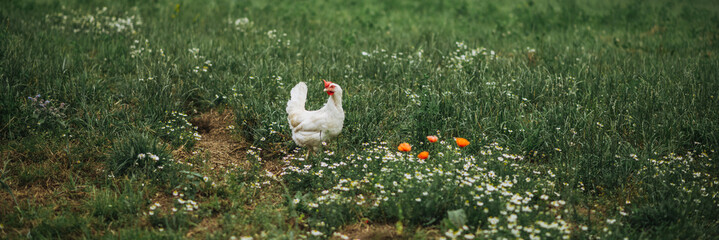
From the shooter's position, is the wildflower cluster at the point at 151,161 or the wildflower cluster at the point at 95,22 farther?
the wildflower cluster at the point at 95,22

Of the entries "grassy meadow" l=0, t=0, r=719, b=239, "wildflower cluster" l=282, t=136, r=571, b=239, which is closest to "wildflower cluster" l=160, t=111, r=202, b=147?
"grassy meadow" l=0, t=0, r=719, b=239

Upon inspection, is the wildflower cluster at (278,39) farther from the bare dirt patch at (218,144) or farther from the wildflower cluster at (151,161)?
the wildflower cluster at (151,161)

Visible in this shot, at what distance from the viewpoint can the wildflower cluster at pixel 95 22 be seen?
27.3 feet

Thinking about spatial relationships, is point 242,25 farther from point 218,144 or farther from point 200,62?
point 218,144

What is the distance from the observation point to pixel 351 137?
17.0ft

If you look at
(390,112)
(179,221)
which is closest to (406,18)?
(390,112)

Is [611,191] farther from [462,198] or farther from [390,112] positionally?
[390,112]

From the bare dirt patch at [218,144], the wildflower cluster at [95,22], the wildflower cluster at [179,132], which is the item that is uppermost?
the wildflower cluster at [95,22]

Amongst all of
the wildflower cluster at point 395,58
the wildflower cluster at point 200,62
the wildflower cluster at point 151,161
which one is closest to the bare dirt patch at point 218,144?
the wildflower cluster at point 151,161

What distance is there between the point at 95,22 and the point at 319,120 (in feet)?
19.9

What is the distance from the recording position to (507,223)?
12.1 ft

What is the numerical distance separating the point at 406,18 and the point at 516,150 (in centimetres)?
673

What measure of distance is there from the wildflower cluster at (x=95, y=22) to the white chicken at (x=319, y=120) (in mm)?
4856

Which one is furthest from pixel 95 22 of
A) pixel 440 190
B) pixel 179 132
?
pixel 440 190
